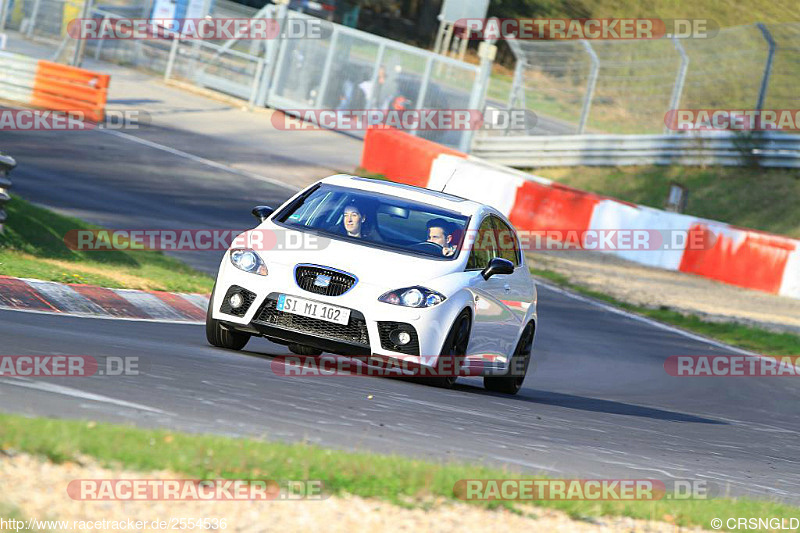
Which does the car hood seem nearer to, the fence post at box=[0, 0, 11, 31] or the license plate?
the license plate

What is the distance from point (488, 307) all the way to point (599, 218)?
599 inches

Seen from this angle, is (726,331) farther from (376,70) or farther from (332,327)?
(376,70)

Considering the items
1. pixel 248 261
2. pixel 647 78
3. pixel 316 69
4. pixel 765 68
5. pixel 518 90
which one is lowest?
pixel 248 261

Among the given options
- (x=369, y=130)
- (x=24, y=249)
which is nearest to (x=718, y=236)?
(x=369, y=130)

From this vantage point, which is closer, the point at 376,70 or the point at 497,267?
the point at 497,267

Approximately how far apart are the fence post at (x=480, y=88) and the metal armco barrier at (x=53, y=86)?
9.72 metres

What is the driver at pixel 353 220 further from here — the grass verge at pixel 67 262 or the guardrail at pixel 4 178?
the guardrail at pixel 4 178

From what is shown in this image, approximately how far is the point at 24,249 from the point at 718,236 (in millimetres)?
13892

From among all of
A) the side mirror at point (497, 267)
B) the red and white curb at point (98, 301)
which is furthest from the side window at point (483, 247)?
the red and white curb at point (98, 301)

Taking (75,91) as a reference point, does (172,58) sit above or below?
above

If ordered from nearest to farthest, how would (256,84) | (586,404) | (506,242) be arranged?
(506,242) < (586,404) < (256,84)

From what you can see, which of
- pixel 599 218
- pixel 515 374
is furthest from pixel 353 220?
pixel 599 218
